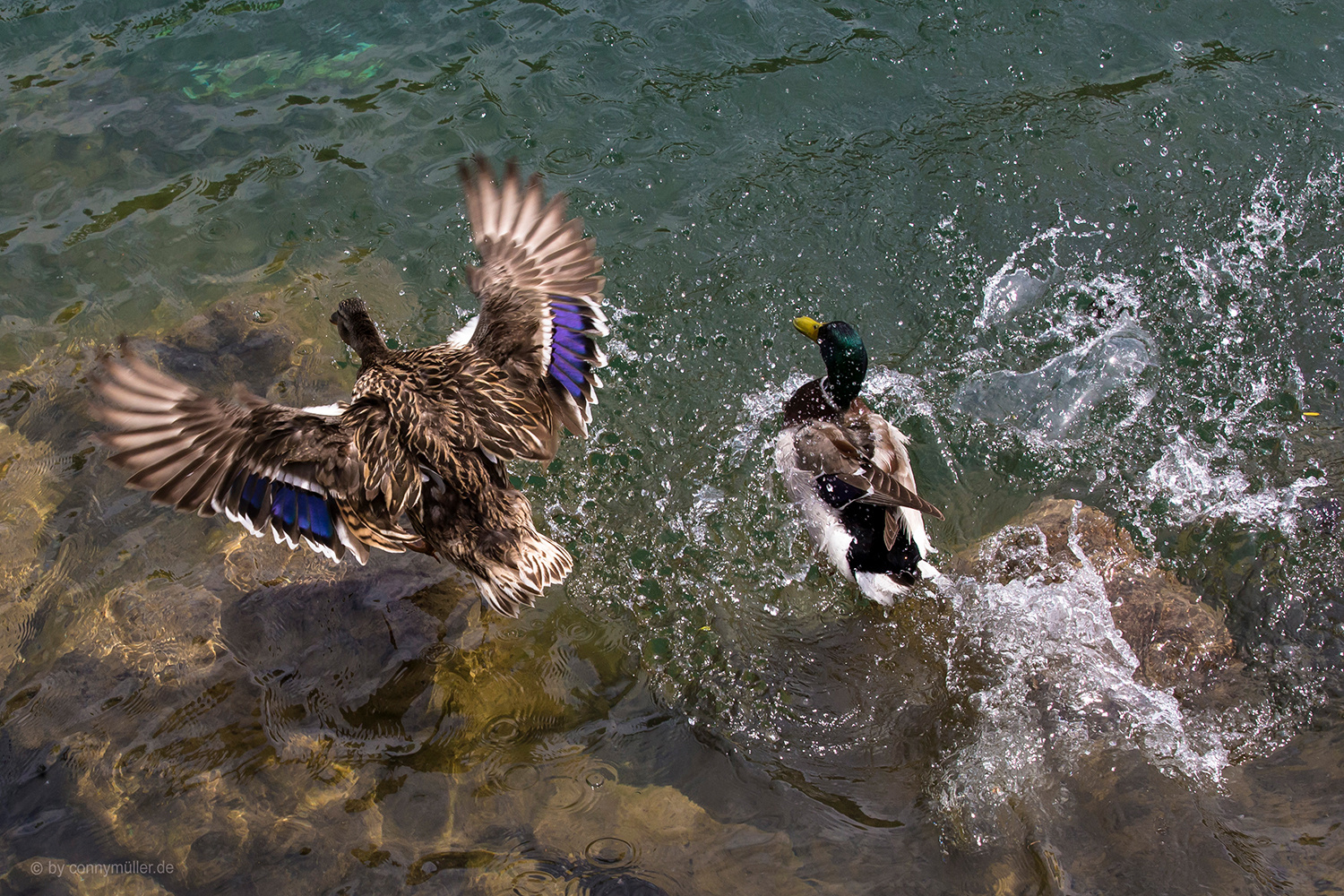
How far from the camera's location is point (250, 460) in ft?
11.9

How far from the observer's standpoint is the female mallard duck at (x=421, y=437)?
11.5 ft

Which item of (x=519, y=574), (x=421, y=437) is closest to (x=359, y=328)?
(x=421, y=437)

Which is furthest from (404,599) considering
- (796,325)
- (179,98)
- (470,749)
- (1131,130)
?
(1131,130)

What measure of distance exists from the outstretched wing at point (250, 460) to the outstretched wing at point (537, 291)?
74 centimetres

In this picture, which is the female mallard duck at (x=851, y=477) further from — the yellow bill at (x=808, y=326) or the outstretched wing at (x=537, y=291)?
the outstretched wing at (x=537, y=291)

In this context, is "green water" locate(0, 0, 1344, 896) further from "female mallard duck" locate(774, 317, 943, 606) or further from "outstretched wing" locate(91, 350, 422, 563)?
"outstretched wing" locate(91, 350, 422, 563)

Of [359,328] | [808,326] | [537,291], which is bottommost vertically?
[808,326]

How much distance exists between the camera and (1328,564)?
4254 mm

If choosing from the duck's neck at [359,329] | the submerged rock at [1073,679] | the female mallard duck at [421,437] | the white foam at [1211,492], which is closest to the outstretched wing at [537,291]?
the female mallard duck at [421,437]

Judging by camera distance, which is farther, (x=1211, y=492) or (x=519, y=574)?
(x=1211, y=492)

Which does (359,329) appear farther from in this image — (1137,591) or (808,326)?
(1137,591)

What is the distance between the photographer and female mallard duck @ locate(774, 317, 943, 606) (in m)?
4.32

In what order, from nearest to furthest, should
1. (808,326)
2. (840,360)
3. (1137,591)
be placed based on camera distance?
(1137,591), (840,360), (808,326)

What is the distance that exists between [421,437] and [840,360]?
2295 mm
